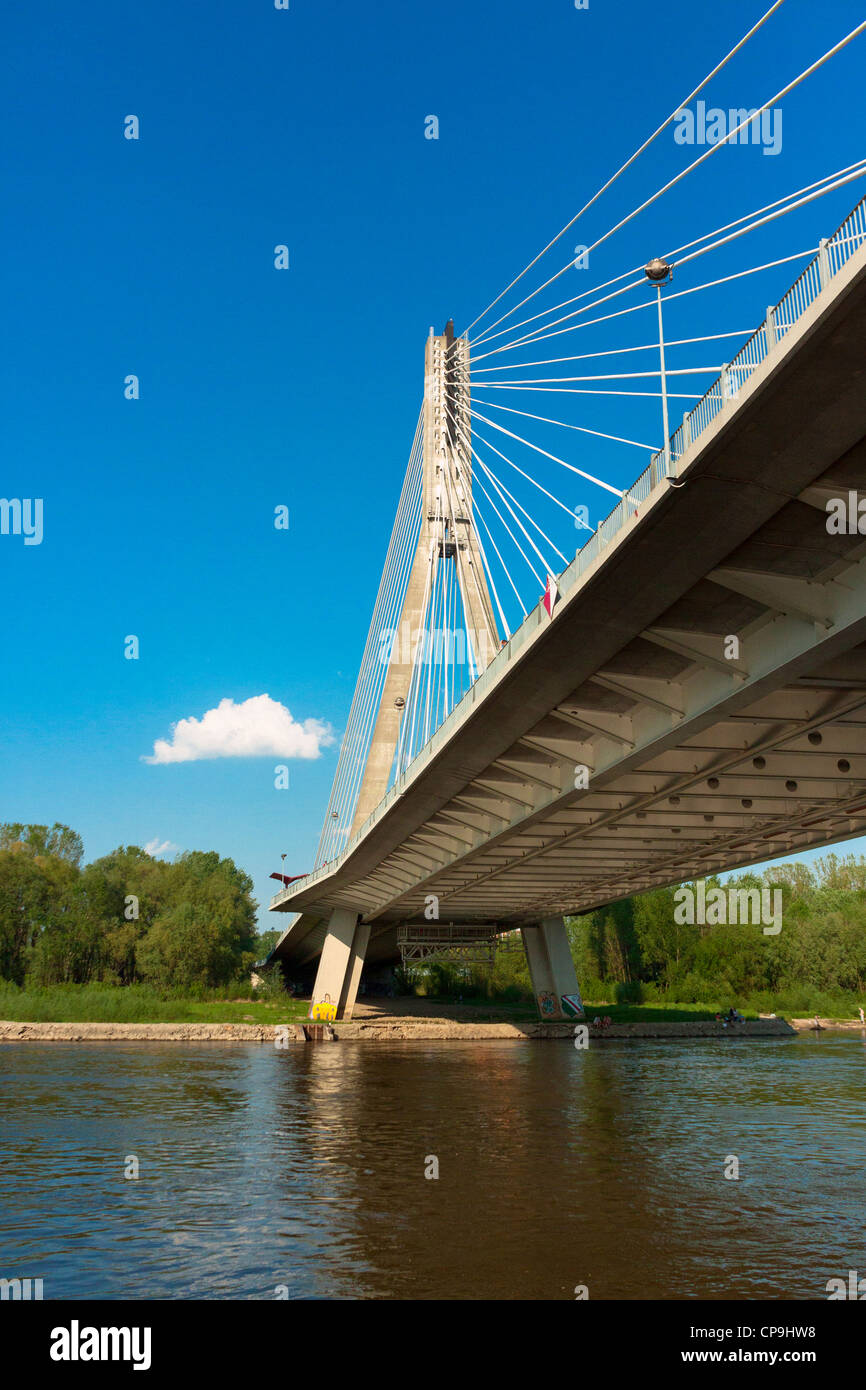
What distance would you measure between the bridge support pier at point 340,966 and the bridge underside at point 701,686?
18.9 metres

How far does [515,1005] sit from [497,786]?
53.2 metres

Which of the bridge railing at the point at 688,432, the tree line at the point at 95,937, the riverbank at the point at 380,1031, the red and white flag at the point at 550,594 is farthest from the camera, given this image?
the tree line at the point at 95,937

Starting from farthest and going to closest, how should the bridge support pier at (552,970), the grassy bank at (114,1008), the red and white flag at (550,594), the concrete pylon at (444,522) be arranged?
the bridge support pier at (552,970)
the grassy bank at (114,1008)
the concrete pylon at (444,522)
the red and white flag at (550,594)

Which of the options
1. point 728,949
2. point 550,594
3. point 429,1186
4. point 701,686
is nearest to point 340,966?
point 728,949

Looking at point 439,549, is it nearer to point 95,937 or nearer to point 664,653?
point 664,653

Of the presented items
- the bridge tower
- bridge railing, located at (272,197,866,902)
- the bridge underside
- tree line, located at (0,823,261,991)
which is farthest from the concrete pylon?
tree line, located at (0,823,261,991)

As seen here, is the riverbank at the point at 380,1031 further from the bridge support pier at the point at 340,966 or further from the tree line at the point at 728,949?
the tree line at the point at 728,949

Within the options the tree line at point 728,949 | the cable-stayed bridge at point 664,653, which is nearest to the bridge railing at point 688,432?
the cable-stayed bridge at point 664,653

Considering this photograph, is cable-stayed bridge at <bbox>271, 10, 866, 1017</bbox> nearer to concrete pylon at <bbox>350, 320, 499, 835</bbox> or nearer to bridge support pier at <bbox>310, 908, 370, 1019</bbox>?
concrete pylon at <bbox>350, 320, 499, 835</bbox>

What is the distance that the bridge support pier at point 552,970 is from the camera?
5797cm
